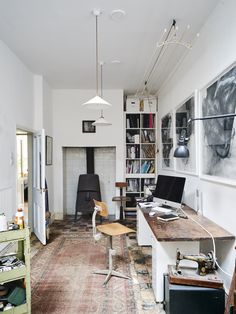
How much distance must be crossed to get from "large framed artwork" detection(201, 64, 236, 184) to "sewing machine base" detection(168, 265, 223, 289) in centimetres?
83

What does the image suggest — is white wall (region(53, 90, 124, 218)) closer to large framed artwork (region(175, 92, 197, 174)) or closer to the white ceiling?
the white ceiling

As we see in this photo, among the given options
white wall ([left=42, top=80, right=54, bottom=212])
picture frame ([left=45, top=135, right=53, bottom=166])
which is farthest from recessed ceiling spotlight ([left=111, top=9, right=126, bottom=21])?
picture frame ([left=45, top=135, right=53, bottom=166])

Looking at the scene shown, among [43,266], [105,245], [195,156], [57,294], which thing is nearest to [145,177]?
[105,245]

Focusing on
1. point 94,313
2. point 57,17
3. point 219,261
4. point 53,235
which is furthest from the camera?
point 53,235

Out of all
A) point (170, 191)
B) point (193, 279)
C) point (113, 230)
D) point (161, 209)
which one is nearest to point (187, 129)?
point (170, 191)

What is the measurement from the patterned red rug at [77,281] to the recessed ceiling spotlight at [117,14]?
300cm

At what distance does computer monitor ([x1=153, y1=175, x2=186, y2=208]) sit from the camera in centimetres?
298

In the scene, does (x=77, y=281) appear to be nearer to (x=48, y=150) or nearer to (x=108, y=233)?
(x=108, y=233)

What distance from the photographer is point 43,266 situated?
3.22 meters

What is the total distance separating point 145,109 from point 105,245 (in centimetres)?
341

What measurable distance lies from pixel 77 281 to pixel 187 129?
2.47m

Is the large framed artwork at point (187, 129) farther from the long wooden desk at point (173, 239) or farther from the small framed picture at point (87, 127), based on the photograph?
the small framed picture at point (87, 127)

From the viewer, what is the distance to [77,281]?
112 inches

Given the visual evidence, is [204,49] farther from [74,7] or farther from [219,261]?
[219,261]
